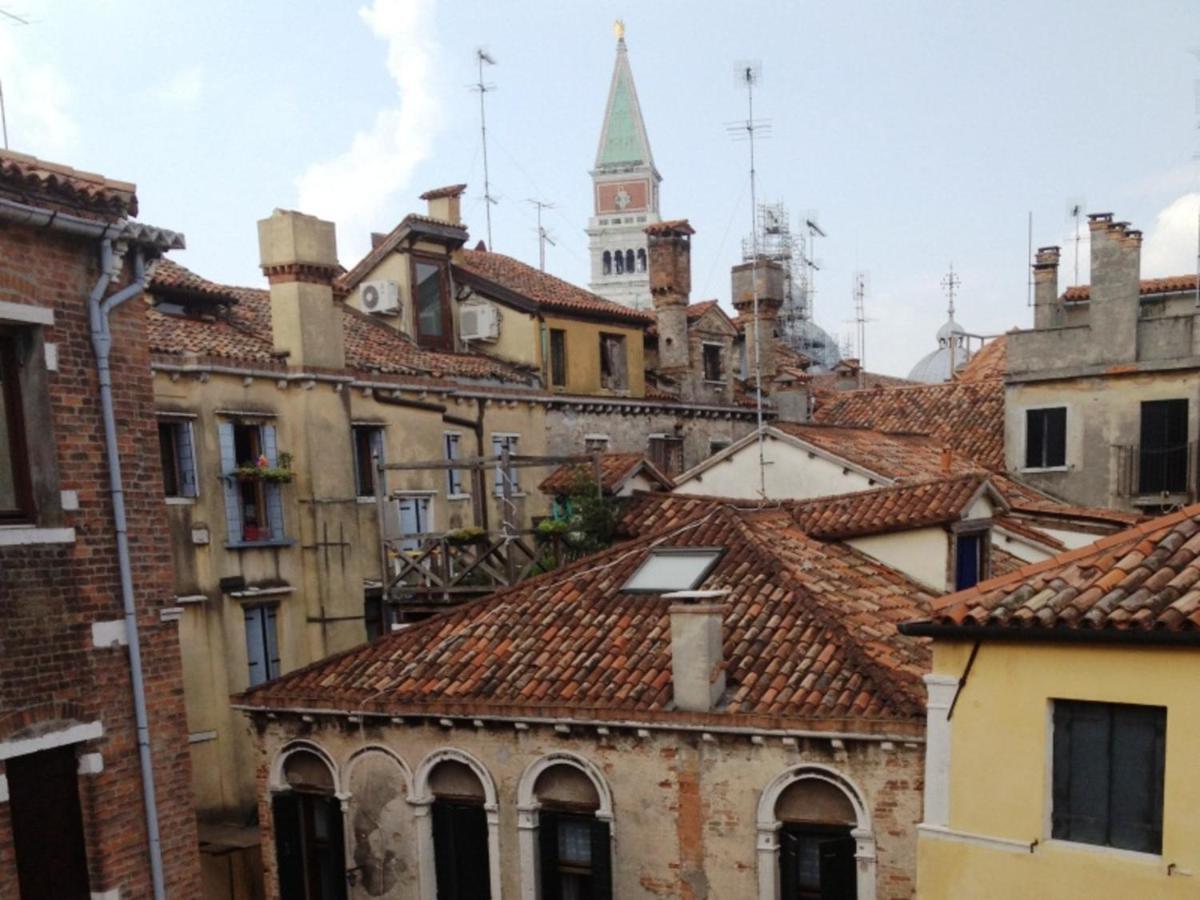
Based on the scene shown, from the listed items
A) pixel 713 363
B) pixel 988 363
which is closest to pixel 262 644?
pixel 713 363

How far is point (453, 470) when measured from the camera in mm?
21219

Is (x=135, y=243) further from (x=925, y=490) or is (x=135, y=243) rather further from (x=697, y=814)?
(x=925, y=490)

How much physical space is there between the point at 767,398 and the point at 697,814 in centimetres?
1937

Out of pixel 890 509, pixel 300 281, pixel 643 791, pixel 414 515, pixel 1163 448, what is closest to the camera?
pixel 643 791

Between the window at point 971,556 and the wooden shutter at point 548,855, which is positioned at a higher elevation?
the window at point 971,556

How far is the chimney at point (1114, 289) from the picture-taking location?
77.5 feet

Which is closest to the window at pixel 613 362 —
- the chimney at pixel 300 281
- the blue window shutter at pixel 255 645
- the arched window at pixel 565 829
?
the chimney at pixel 300 281

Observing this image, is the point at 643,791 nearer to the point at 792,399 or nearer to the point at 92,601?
the point at 92,601

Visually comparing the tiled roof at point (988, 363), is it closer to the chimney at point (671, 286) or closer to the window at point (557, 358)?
the chimney at point (671, 286)

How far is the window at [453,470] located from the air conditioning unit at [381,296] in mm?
3918

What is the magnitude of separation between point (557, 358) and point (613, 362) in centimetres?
195

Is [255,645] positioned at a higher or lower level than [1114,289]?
lower

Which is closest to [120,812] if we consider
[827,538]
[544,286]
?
[827,538]

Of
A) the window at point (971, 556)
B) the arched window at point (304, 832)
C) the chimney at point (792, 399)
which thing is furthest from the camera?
the chimney at point (792, 399)
